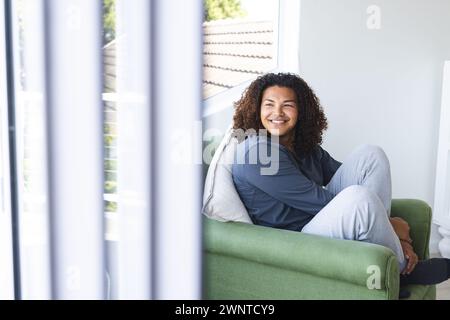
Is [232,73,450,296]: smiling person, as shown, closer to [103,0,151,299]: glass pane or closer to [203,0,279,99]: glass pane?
[203,0,279,99]: glass pane

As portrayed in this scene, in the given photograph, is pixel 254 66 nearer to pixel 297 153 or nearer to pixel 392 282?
pixel 297 153

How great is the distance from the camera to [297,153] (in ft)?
4.85

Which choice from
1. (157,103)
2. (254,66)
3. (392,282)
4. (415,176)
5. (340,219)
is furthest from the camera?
(415,176)

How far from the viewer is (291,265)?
44.0 inches

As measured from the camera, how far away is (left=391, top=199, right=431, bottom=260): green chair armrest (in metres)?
1.43

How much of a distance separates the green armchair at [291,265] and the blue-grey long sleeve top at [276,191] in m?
0.08

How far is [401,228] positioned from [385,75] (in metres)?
0.91

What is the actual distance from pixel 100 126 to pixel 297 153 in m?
0.93

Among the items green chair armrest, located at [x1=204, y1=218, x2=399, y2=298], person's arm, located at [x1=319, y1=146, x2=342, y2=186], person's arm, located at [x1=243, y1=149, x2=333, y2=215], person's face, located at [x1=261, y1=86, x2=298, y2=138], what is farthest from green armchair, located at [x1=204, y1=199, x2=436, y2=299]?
person's arm, located at [x1=319, y1=146, x2=342, y2=186]

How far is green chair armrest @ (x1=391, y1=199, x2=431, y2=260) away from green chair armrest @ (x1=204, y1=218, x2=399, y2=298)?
0.46 m

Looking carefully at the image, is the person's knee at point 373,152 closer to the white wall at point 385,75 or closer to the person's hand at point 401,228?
the person's hand at point 401,228

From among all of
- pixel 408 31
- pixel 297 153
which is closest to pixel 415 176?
pixel 408 31

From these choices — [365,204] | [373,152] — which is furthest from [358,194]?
[373,152]

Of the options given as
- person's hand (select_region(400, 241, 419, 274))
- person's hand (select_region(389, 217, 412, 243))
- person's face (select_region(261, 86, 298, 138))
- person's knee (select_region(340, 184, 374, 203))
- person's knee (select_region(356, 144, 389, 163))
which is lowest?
person's hand (select_region(400, 241, 419, 274))
